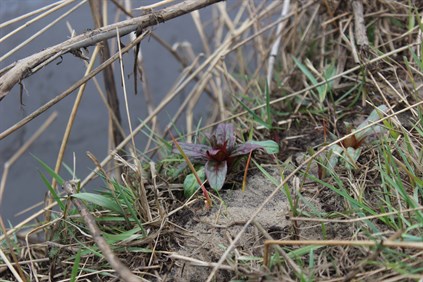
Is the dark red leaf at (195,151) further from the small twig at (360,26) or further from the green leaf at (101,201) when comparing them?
the small twig at (360,26)

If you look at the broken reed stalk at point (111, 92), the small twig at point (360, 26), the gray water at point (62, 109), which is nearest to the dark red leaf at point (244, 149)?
the small twig at point (360, 26)

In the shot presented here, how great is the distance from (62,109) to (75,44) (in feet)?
5.01

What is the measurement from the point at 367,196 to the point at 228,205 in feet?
1.19

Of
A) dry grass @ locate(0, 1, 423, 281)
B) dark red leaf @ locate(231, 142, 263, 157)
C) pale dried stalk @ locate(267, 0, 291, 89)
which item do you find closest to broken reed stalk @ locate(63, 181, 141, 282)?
dry grass @ locate(0, 1, 423, 281)

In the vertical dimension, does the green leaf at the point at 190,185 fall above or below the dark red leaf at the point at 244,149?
below

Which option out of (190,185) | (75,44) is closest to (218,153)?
(190,185)

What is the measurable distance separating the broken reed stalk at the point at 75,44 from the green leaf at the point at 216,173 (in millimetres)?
441

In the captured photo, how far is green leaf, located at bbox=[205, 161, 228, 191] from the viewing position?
52.2 inches

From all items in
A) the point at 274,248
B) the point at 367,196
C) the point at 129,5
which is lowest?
the point at 367,196

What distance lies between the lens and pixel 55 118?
2.67m

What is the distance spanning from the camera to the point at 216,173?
1350 mm

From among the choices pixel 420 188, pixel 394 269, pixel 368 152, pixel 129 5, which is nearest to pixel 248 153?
pixel 368 152

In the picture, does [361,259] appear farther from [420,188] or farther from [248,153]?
[248,153]

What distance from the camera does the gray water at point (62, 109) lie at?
8.16 feet
